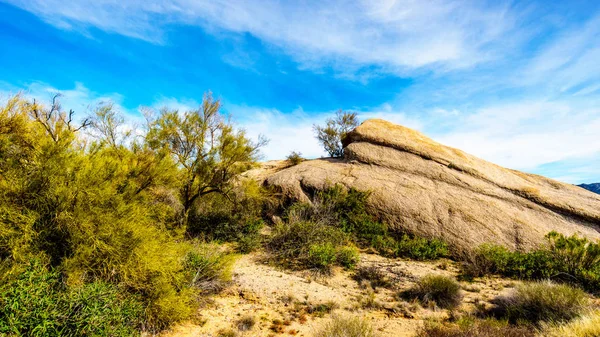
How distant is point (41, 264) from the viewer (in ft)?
14.4

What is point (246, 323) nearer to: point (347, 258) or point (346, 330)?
point (346, 330)

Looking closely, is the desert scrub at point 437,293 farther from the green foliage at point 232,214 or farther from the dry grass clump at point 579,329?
the green foliage at point 232,214

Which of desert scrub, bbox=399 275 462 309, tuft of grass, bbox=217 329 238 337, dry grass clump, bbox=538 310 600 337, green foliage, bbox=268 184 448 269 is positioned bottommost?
tuft of grass, bbox=217 329 238 337

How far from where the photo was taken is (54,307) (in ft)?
13.5

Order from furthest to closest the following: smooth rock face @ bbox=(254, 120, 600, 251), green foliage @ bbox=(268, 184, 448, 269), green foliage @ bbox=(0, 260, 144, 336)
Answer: smooth rock face @ bbox=(254, 120, 600, 251)
green foliage @ bbox=(268, 184, 448, 269)
green foliage @ bbox=(0, 260, 144, 336)

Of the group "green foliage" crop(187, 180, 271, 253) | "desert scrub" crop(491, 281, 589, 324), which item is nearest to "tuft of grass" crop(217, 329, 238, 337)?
"desert scrub" crop(491, 281, 589, 324)

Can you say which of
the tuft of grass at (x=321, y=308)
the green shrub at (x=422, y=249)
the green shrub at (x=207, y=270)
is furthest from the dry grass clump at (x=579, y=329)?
the green shrub at (x=207, y=270)

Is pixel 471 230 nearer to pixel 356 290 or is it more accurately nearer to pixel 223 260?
pixel 356 290

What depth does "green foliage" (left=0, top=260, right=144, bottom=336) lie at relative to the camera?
3.81 m

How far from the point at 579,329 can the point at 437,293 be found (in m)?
2.97

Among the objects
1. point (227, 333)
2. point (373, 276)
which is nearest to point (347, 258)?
point (373, 276)

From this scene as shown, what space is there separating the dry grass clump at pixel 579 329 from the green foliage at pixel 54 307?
7.01 m

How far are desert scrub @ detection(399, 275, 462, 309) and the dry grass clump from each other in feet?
6.78

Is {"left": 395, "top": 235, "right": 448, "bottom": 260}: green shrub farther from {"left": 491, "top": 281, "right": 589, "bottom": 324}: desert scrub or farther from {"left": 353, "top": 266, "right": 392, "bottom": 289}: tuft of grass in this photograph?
{"left": 491, "top": 281, "right": 589, "bottom": 324}: desert scrub
